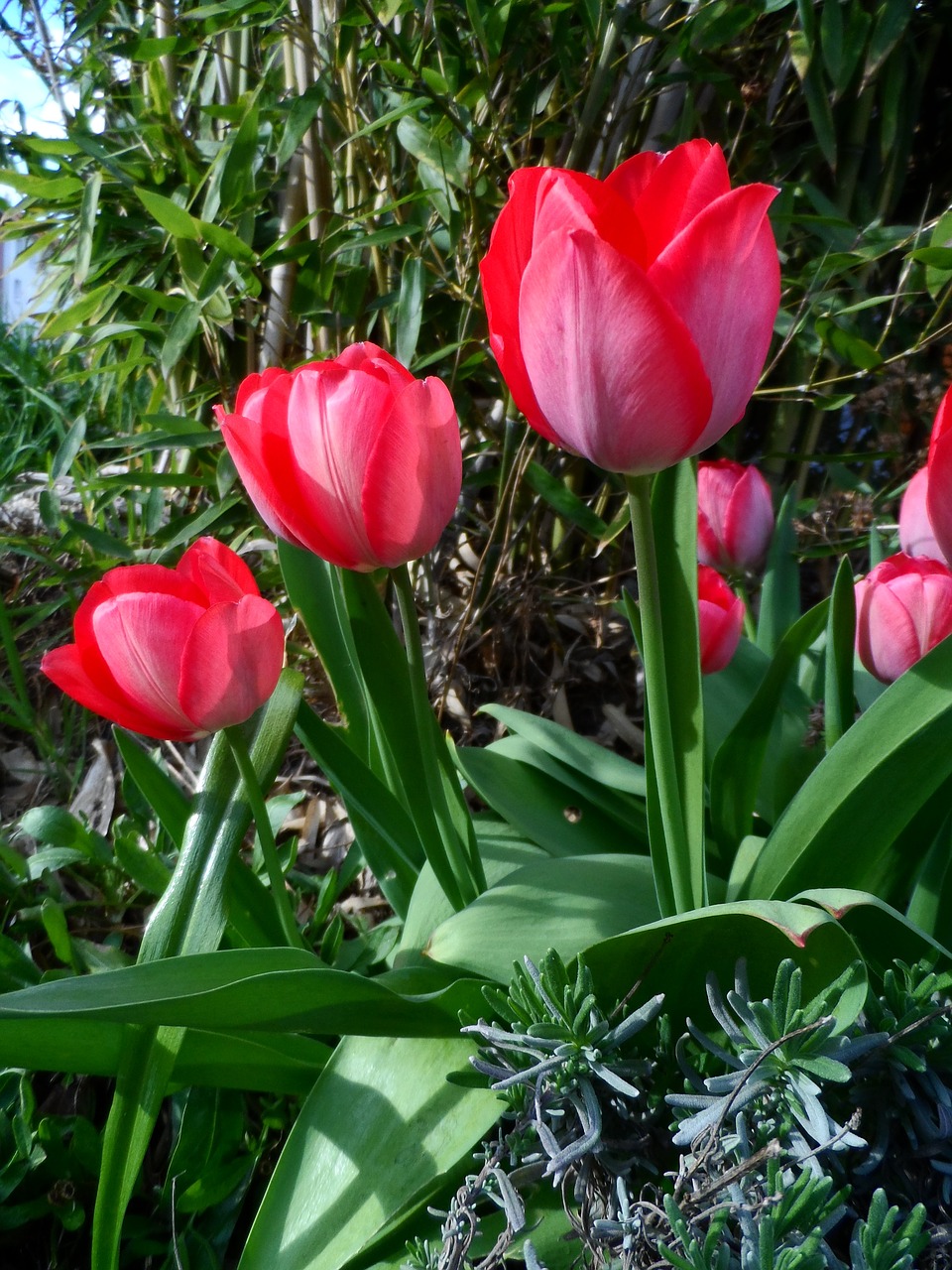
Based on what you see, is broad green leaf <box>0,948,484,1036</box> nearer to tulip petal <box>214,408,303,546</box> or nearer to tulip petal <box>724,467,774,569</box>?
tulip petal <box>214,408,303,546</box>

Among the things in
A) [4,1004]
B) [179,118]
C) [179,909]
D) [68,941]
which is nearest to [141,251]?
[179,118]

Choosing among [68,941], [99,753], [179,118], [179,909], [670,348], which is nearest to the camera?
[670,348]

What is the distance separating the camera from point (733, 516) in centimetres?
94

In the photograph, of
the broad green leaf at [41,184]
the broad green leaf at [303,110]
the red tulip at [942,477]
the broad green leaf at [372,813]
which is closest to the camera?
the red tulip at [942,477]

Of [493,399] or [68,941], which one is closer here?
[68,941]

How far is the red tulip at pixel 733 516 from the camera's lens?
93 cm

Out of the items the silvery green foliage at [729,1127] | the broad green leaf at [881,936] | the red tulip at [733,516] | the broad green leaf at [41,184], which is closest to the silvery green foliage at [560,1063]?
the silvery green foliage at [729,1127]

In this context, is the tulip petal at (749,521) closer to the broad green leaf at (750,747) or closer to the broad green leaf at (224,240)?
the broad green leaf at (750,747)

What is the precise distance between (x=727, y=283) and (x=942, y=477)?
0.19m

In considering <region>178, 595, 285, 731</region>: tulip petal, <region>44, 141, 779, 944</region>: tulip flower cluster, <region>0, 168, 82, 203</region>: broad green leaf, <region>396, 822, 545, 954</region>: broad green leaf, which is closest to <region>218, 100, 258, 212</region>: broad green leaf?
<region>0, 168, 82, 203</region>: broad green leaf

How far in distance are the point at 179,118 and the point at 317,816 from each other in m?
1.19

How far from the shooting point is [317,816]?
125cm

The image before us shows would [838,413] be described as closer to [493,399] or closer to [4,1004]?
[493,399]

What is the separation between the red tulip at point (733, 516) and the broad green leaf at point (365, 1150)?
20.9 inches
